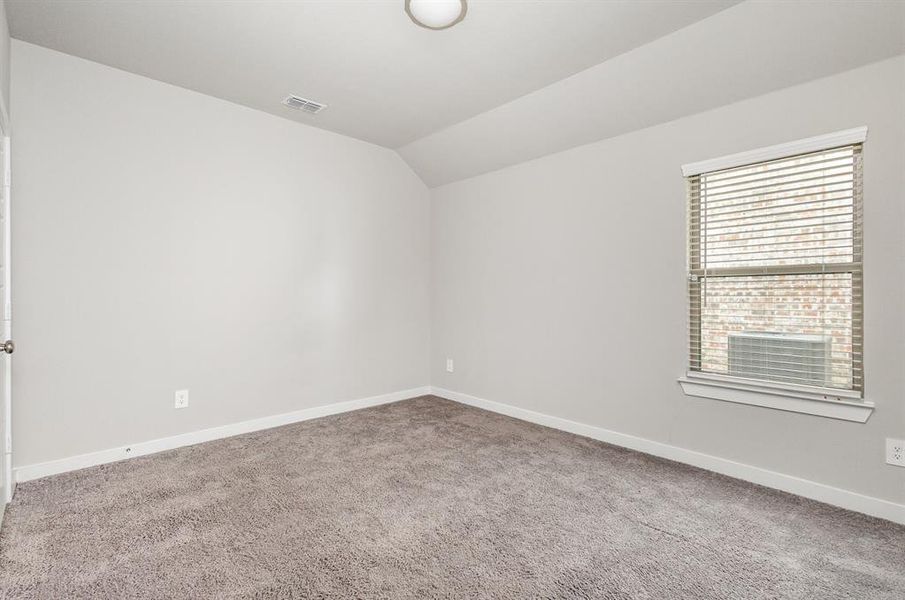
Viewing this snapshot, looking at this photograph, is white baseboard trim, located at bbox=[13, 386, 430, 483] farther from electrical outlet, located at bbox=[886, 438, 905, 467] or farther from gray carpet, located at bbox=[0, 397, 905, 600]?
electrical outlet, located at bbox=[886, 438, 905, 467]

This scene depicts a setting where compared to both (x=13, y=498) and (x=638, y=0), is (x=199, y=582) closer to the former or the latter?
(x=13, y=498)

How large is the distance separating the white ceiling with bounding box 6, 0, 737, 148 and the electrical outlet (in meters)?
2.30

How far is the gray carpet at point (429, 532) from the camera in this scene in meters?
1.65

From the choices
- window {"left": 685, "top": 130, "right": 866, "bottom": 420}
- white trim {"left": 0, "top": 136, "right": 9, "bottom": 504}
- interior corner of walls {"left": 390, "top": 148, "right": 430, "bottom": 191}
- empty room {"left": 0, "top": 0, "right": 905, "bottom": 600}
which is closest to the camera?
empty room {"left": 0, "top": 0, "right": 905, "bottom": 600}

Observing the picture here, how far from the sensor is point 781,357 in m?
2.50

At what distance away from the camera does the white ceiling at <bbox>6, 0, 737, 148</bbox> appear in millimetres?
2240

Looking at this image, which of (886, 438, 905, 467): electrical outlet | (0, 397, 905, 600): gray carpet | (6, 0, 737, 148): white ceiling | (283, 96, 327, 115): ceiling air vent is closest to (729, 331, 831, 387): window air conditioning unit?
(886, 438, 905, 467): electrical outlet

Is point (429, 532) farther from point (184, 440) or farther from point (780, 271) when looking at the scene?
point (780, 271)

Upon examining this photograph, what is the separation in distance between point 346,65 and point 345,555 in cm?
277

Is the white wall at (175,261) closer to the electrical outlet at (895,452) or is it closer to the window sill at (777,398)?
the window sill at (777,398)

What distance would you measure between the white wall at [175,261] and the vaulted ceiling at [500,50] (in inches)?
9.4

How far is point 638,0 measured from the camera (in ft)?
6.98

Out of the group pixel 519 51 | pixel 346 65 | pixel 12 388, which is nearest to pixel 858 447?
pixel 519 51

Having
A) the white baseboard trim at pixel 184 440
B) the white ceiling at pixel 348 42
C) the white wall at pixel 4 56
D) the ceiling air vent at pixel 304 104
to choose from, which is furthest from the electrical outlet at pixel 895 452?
the white wall at pixel 4 56
